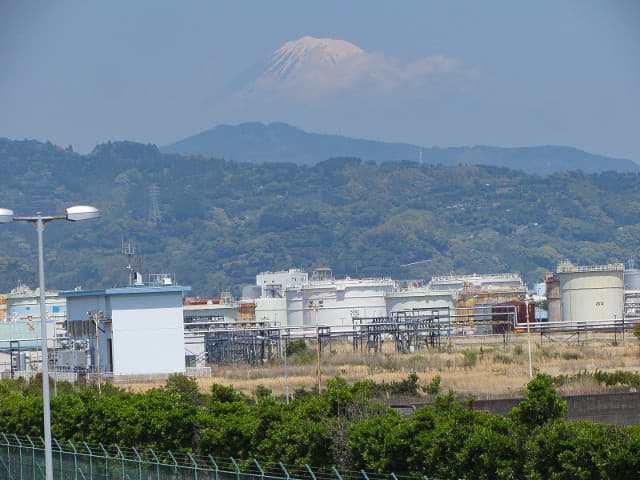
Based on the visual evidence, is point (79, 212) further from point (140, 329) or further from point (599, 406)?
point (140, 329)

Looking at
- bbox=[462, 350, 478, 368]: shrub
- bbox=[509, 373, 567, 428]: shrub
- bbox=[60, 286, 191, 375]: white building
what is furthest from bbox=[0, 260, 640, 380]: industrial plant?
bbox=[509, 373, 567, 428]: shrub

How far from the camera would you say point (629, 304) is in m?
118

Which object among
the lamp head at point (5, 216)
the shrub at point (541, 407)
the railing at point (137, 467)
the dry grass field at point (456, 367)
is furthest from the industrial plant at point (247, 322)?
the shrub at point (541, 407)

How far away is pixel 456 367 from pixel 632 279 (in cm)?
10969

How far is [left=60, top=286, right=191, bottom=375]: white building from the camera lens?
6328 cm

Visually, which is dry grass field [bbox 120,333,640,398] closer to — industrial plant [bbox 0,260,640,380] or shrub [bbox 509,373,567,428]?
industrial plant [bbox 0,260,640,380]

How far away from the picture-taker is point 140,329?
63812 mm

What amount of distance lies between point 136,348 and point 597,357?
99.9 feet

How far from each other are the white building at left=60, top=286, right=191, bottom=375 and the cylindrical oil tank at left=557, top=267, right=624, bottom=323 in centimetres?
5323

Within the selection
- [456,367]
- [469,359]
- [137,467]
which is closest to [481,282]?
[469,359]

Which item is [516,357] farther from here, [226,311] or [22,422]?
[226,311]

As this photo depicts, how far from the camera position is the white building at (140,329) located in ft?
208

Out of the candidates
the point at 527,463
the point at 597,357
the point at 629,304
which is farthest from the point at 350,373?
the point at 629,304

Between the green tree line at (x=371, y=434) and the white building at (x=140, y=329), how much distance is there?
3028 cm
